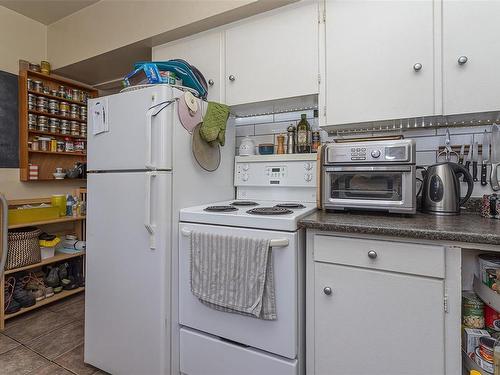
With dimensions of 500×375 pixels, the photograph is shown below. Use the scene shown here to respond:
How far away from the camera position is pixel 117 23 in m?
2.17

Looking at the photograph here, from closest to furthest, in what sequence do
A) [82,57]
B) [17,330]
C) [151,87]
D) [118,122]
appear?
[151,87], [118,122], [17,330], [82,57]

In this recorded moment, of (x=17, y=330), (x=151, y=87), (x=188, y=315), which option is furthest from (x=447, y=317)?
(x=17, y=330)

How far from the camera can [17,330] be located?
81.8 inches

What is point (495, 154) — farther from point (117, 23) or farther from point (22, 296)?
point (22, 296)

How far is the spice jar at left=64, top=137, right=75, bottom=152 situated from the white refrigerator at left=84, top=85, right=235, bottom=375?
1353mm

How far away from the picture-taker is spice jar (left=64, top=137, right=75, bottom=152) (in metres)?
2.78

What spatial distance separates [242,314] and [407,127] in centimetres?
142

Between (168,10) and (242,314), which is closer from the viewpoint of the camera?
(242,314)

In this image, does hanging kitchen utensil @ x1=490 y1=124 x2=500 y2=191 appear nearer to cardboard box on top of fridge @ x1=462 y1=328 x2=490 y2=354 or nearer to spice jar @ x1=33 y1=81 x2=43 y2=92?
cardboard box on top of fridge @ x1=462 y1=328 x2=490 y2=354

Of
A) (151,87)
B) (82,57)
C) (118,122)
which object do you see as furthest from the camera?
(82,57)

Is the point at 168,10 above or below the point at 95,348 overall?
above

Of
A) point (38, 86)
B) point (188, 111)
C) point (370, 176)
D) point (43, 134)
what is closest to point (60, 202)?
point (43, 134)

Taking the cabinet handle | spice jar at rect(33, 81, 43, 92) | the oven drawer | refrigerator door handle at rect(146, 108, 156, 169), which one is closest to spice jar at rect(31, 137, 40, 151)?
spice jar at rect(33, 81, 43, 92)

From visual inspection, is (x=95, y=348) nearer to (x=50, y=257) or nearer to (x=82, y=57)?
(x=50, y=257)
